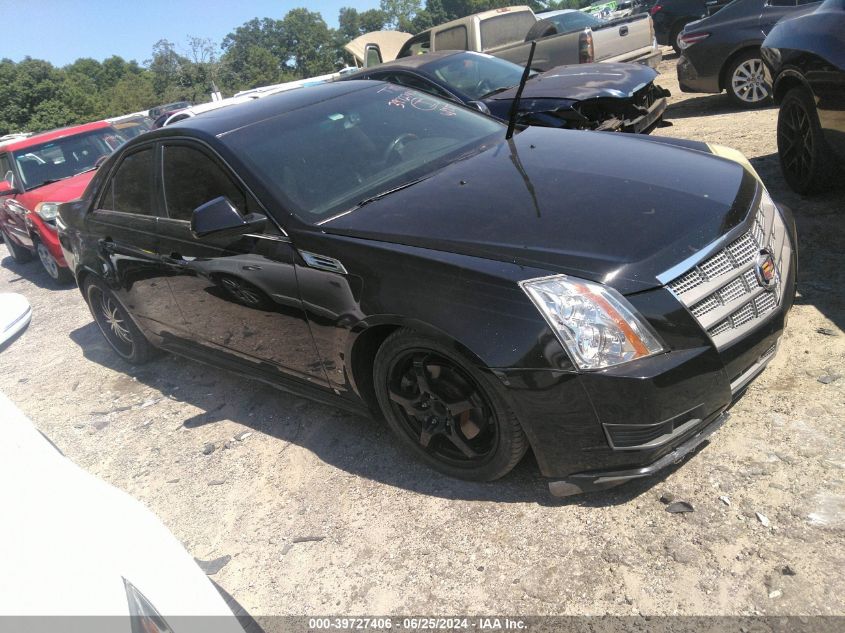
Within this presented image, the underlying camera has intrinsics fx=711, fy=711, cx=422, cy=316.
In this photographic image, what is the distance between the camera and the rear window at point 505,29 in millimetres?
11805

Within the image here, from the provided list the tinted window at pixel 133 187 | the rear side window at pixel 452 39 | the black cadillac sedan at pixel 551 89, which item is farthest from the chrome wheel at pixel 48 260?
the rear side window at pixel 452 39

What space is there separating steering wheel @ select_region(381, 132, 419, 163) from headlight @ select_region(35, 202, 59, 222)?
553 centimetres

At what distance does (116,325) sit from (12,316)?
3.06 m

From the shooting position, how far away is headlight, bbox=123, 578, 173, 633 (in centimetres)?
156

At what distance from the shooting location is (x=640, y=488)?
2855mm

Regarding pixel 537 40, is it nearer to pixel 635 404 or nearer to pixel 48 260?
pixel 48 260

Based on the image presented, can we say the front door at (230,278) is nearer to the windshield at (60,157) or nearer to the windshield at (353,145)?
the windshield at (353,145)

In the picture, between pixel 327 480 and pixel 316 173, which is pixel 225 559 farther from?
pixel 316 173

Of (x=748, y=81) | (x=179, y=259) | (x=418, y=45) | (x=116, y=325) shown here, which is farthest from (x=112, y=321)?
(x=418, y=45)

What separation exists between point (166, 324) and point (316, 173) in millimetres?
1657

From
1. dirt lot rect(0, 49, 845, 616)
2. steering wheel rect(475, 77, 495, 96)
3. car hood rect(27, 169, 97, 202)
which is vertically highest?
steering wheel rect(475, 77, 495, 96)

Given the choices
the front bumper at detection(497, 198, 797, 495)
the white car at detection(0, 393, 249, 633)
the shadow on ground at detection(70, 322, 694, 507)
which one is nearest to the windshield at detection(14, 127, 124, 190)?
the shadow on ground at detection(70, 322, 694, 507)

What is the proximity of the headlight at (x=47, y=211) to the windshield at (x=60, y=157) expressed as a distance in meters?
0.95

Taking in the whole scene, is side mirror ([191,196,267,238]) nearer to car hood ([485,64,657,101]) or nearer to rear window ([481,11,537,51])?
car hood ([485,64,657,101])
